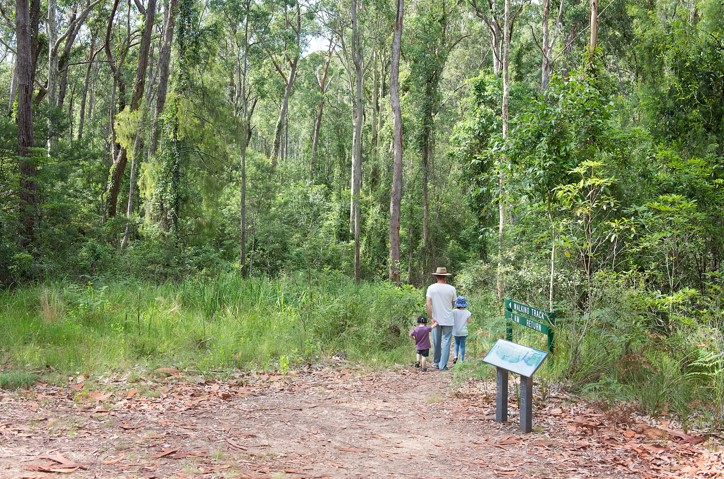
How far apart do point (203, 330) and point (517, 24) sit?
23344 mm

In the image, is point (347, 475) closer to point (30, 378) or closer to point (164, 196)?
point (30, 378)

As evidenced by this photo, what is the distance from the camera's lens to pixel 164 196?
19953mm

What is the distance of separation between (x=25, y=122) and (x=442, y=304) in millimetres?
10725

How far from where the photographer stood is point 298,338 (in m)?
9.71

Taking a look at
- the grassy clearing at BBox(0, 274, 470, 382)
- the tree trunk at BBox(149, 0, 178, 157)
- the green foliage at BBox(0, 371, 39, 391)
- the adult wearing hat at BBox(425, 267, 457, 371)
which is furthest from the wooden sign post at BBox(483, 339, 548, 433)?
the tree trunk at BBox(149, 0, 178, 157)

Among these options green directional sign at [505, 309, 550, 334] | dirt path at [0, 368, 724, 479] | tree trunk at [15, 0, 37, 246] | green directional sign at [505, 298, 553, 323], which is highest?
tree trunk at [15, 0, 37, 246]

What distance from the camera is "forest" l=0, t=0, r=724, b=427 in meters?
8.38

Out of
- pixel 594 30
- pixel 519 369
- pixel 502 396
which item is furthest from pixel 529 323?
pixel 594 30

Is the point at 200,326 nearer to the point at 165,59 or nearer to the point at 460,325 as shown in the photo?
the point at 460,325

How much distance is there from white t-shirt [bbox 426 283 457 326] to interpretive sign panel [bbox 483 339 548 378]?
2.91m

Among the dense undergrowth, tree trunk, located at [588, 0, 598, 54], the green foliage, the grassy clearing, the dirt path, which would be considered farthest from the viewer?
tree trunk, located at [588, 0, 598, 54]

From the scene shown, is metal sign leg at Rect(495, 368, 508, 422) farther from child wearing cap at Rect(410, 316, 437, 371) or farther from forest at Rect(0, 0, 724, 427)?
child wearing cap at Rect(410, 316, 437, 371)

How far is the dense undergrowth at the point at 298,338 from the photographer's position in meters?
7.30

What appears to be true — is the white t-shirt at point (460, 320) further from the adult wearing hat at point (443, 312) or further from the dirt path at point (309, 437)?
the dirt path at point (309, 437)
